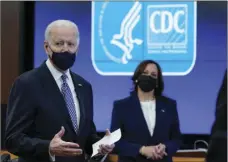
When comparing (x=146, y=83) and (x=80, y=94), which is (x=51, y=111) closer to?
(x=80, y=94)

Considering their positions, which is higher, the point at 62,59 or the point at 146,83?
the point at 62,59

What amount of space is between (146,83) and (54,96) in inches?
46.2

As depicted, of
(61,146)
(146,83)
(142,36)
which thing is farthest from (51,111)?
(142,36)

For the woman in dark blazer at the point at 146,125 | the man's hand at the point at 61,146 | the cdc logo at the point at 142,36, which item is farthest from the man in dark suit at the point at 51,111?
the cdc logo at the point at 142,36

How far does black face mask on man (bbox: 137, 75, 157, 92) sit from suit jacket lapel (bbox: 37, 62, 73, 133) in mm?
1130

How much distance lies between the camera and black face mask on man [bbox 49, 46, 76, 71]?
183 cm

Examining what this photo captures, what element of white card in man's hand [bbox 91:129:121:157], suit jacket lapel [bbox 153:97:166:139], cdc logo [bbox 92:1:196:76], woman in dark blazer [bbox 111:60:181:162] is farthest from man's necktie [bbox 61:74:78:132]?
cdc logo [bbox 92:1:196:76]

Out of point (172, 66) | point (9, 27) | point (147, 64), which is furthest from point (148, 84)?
point (9, 27)

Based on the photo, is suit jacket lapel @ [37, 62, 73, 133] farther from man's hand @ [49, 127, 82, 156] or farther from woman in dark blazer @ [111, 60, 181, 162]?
woman in dark blazer @ [111, 60, 181, 162]

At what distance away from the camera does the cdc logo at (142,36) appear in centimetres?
380

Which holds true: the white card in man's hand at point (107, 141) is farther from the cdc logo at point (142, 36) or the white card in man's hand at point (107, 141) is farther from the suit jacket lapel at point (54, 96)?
the cdc logo at point (142, 36)

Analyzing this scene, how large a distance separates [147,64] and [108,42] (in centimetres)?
106

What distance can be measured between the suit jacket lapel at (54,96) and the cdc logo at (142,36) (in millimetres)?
2096

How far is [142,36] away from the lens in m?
3.85
